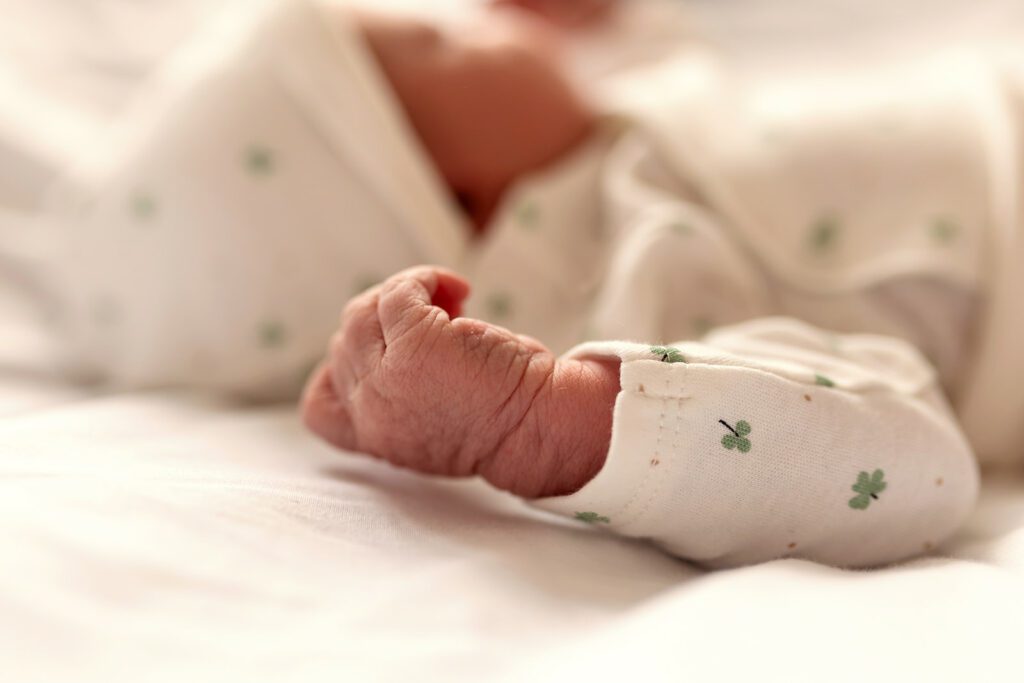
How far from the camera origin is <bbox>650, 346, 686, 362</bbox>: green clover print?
0.59 metres

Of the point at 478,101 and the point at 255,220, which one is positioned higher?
the point at 478,101

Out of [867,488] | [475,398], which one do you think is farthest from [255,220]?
[867,488]

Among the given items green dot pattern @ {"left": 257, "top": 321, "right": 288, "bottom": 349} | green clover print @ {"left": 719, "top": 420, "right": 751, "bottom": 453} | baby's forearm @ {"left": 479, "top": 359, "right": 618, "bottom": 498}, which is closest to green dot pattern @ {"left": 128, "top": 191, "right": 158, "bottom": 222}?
green dot pattern @ {"left": 257, "top": 321, "right": 288, "bottom": 349}

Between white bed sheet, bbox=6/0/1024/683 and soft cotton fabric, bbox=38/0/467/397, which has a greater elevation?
soft cotton fabric, bbox=38/0/467/397

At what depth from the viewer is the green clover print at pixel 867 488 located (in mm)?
615

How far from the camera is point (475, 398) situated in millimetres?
602

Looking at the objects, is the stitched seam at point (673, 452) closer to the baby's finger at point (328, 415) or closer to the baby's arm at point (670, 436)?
the baby's arm at point (670, 436)

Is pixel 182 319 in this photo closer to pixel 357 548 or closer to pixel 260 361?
pixel 260 361

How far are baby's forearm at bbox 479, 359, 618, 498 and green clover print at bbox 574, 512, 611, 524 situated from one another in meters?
0.02

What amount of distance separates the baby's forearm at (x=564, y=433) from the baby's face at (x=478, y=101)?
1.37 feet

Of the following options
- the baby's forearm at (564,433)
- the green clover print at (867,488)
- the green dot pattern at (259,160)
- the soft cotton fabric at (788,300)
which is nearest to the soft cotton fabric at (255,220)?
the green dot pattern at (259,160)

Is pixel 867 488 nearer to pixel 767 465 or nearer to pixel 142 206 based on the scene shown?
pixel 767 465

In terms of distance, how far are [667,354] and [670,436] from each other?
54 mm

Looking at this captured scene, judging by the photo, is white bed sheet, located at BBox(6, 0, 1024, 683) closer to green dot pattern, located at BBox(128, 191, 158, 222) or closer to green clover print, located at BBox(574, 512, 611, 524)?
green clover print, located at BBox(574, 512, 611, 524)
